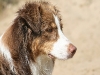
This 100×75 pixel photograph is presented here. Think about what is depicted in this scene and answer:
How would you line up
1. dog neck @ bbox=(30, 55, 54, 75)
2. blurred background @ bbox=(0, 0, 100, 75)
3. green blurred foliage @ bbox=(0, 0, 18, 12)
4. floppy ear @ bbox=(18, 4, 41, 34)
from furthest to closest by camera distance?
green blurred foliage @ bbox=(0, 0, 18, 12)
blurred background @ bbox=(0, 0, 100, 75)
dog neck @ bbox=(30, 55, 54, 75)
floppy ear @ bbox=(18, 4, 41, 34)

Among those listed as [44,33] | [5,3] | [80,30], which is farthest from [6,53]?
[5,3]

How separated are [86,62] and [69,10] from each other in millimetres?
6344

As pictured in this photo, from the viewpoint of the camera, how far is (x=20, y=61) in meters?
6.19

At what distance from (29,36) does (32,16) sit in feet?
1.12

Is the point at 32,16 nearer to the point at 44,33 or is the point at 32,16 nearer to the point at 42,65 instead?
the point at 44,33

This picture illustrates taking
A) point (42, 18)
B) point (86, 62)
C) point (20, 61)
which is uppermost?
point (42, 18)

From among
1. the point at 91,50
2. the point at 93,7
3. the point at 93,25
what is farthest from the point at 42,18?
the point at 93,7

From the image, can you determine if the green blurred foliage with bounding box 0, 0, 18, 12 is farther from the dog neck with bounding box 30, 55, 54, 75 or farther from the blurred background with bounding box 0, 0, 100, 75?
the dog neck with bounding box 30, 55, 54, 75

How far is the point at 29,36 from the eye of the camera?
618 centimetres

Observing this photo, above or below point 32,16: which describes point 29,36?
below

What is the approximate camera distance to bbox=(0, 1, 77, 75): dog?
614 cm

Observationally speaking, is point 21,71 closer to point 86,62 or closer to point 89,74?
point 89,74

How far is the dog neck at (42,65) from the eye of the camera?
635 cm

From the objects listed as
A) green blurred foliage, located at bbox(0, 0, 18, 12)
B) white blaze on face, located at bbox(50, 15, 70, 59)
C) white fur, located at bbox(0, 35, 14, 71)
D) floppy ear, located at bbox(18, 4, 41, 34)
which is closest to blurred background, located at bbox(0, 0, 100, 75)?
green blurred foliage, located at bbox(0, 0, 18, 12)
